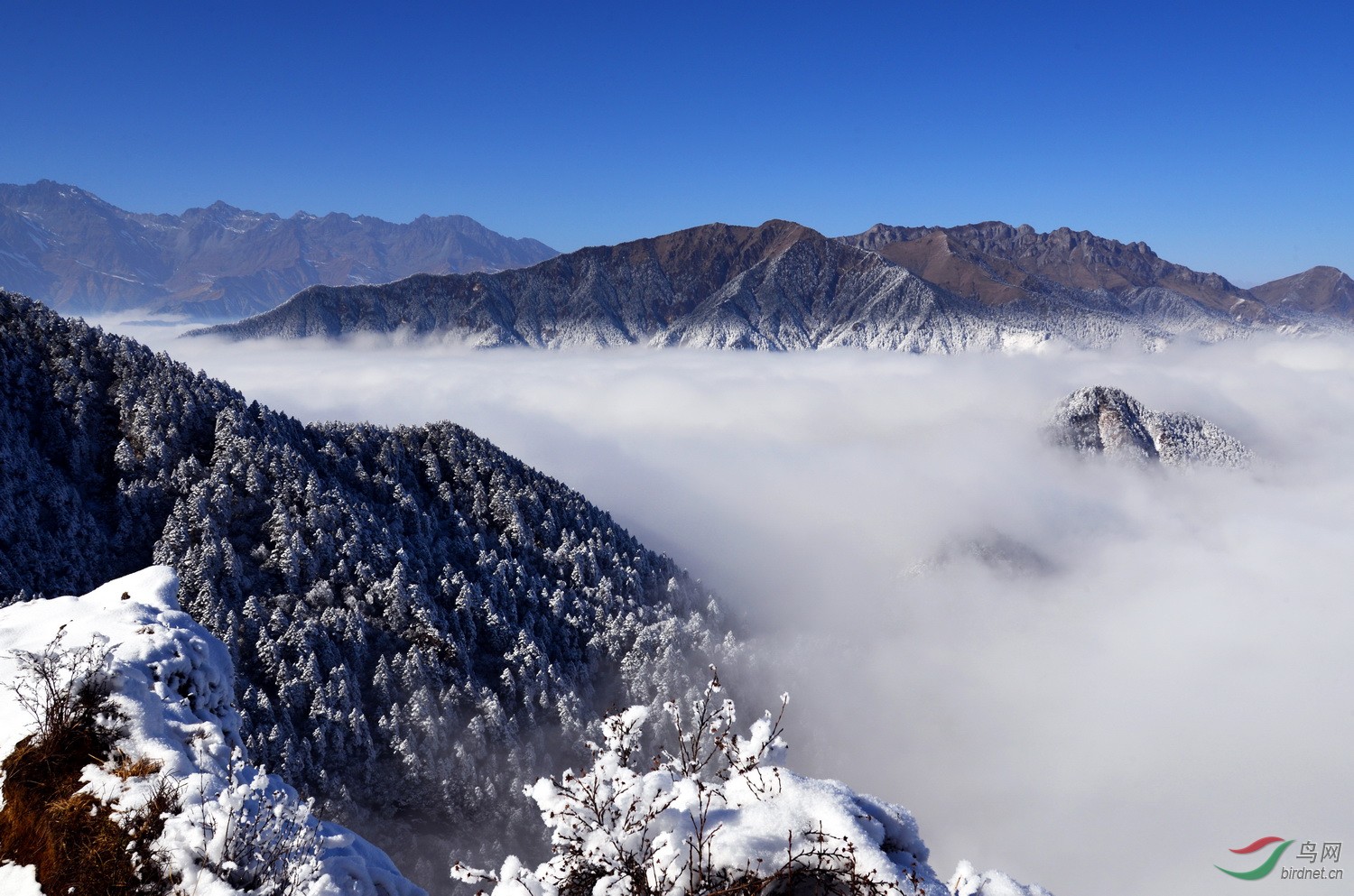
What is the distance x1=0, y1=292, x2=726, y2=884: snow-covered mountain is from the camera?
74375 millimetres

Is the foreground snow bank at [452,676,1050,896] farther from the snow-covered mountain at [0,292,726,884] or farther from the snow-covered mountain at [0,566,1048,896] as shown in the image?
the snow-covered mountain at [0,292,726,884]

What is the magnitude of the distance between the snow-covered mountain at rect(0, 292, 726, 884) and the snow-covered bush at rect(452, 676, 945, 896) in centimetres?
7013

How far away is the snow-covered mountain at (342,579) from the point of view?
74.4m

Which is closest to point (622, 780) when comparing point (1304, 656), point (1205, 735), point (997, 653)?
point (997, 653)

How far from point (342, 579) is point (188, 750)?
265 feet

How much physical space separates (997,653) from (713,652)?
102m

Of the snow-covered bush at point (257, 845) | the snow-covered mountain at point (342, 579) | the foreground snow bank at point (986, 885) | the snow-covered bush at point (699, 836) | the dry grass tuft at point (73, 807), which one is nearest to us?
the snow-covered bush at point (699, 836)

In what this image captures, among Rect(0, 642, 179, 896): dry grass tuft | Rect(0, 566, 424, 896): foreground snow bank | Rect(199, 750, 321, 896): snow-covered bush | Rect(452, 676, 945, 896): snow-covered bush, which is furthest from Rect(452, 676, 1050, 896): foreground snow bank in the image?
Rect(0, 642, 179, 896): dry grass tuft

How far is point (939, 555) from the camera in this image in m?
194

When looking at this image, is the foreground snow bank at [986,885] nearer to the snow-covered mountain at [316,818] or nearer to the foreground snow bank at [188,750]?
the snow-covered mountain at [316,818]

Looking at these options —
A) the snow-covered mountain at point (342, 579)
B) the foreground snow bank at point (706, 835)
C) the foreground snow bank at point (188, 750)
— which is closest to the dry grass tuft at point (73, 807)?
the foreground snow bank at point (188, 750)

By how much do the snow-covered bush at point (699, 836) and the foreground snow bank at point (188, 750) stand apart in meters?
4.52

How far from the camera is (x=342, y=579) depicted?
3442 inches

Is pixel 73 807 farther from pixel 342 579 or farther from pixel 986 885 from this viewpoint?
pixel 342 579
